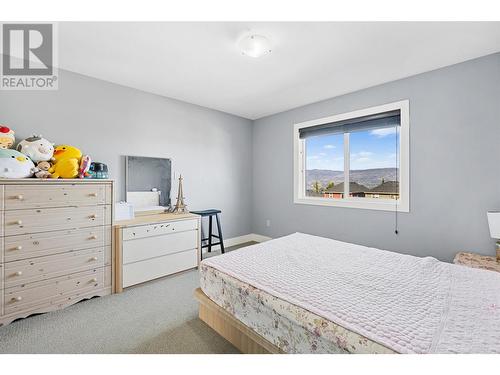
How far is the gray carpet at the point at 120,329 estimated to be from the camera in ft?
5.38

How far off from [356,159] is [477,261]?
179cm

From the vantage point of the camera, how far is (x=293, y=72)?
2.62 metres

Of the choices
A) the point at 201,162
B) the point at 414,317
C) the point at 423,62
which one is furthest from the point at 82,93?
the point at 423,62

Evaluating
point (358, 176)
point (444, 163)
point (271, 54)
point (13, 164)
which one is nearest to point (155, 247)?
point (13, 164)

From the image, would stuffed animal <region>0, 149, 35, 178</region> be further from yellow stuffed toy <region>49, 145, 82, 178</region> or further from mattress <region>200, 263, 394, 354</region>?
mattress <region>200, 263, 394, 354</region>

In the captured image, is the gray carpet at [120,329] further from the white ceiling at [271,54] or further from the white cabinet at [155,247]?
the white ceiling at [271,54]

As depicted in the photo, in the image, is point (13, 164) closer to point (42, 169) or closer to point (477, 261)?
point (42, 169)

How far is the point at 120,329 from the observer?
1843 mm

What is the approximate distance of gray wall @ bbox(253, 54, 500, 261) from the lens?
2.27 meters

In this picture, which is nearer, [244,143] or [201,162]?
[201,162]

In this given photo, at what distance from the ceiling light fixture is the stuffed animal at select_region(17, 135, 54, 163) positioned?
2162mm
